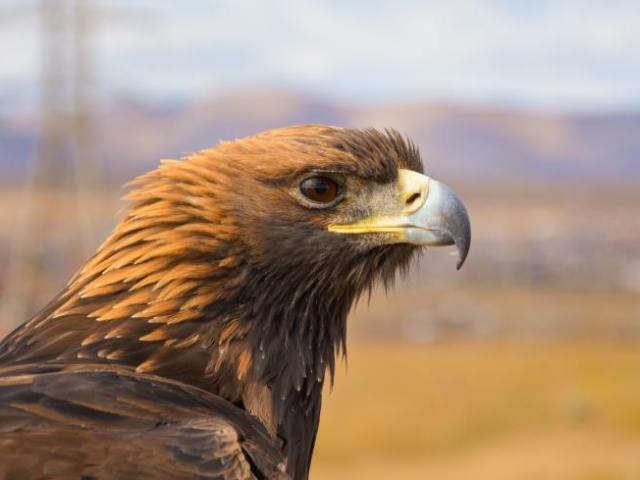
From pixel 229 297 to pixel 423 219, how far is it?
2.86 ft

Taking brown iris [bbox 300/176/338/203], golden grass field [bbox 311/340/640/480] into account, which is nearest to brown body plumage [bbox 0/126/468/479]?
brown iris [bbox 300/176/338/203]

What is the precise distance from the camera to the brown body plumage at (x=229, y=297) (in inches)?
153

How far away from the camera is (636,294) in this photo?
223ft

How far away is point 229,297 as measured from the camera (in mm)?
4176

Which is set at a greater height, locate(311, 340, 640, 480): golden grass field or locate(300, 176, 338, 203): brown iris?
locate(311, 340, 640, 480): golden grass field

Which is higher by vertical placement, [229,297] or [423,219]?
[423,219]

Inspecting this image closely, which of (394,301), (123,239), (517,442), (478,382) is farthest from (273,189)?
(394,301)

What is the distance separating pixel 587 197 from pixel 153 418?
15869cm

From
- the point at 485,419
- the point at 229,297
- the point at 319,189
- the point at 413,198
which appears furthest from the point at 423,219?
the point at 485,419

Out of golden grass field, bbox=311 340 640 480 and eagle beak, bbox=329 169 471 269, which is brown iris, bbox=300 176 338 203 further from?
golden grass field, bbox=311 340 640 480

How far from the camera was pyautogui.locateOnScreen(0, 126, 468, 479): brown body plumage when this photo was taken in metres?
3.90

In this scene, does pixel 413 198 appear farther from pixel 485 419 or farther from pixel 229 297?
pixel 485 419

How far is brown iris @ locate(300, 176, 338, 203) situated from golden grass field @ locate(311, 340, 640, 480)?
12.9 m

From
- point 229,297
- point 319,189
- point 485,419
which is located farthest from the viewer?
point 485,419
